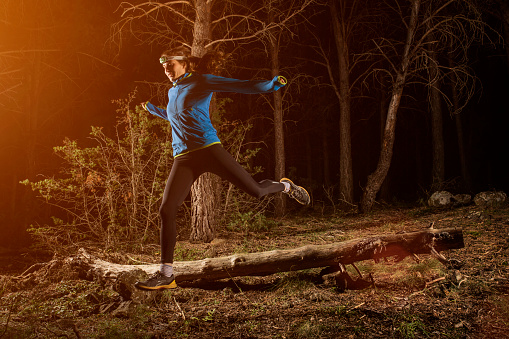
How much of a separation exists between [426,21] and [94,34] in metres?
10.5

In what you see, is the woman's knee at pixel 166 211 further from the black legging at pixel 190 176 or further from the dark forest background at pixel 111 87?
the dark forest background at pixel 111 87

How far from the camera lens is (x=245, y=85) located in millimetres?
3590

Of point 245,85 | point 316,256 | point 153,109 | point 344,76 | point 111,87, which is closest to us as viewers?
point 245,85

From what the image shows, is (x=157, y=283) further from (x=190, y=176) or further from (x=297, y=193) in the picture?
(x=297, y=193)

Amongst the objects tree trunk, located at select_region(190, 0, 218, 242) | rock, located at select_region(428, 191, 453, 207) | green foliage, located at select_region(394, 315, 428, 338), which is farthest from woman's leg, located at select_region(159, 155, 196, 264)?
rock, located at select_region(428, 191, 453, 207)

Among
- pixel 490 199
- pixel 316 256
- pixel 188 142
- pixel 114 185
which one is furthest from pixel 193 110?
pixel 490 199

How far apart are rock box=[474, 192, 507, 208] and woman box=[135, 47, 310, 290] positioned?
798 cm

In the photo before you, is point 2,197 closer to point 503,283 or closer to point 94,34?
point 94,34

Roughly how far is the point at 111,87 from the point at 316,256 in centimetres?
1384

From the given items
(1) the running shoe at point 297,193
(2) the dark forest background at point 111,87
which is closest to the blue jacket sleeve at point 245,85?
(1) the running shoe at point 297,193

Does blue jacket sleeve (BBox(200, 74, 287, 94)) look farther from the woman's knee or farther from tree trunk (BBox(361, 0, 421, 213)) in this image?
tree trunk (BBox(361, 0, 421, 213))

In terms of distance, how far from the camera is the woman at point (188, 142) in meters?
3.79

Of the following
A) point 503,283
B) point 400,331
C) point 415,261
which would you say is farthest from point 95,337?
point 503,283

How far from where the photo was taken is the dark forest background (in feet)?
41.6
